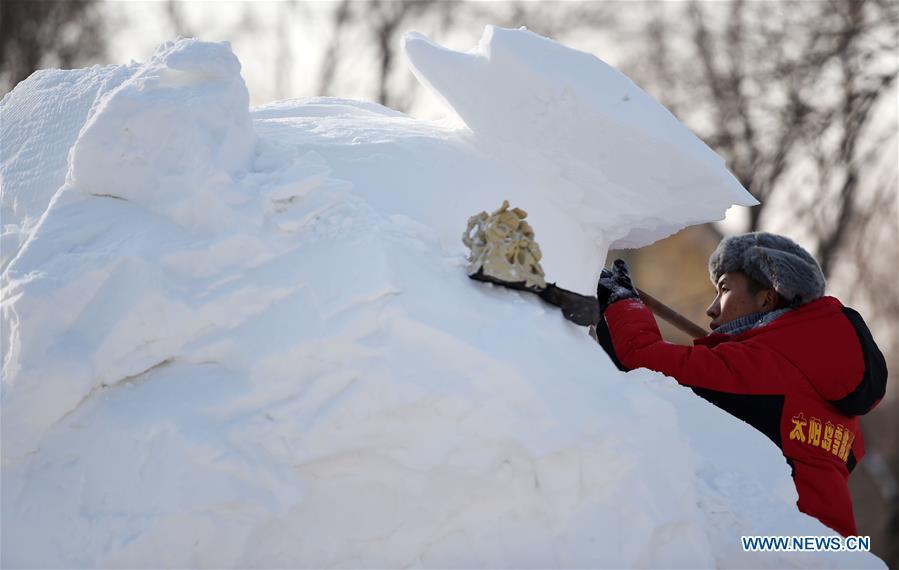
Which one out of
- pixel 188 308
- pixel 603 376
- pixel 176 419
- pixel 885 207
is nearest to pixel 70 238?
pixel 188 308

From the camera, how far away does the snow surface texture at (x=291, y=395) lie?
2746 mm

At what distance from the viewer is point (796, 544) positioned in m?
3.07

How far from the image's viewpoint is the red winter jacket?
3.55 m

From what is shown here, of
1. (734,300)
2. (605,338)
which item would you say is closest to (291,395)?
(605,338)

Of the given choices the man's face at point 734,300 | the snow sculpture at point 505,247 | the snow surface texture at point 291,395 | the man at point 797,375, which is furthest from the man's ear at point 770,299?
the snow sculpture at point 505,247

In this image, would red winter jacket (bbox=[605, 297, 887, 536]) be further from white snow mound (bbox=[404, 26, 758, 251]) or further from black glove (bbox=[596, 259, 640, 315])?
white snow mound (bbox=[404, 26, 758, 251])

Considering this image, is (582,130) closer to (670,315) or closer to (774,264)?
(774,264)

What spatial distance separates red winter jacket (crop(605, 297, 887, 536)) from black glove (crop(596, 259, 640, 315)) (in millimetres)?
91

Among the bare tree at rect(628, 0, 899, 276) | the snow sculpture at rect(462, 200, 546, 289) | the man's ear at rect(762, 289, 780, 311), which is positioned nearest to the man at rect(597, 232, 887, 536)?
the man's ear at rect(762, 289, 780, 311)

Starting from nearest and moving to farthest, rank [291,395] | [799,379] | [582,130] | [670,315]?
[291,395]
[582,130]
[799,379]
[670,315]

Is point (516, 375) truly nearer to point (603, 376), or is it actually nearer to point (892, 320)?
point (603, 376)

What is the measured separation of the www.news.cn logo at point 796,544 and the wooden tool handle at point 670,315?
150cm

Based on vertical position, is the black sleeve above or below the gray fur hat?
below

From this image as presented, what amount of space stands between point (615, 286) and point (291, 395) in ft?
4.75
